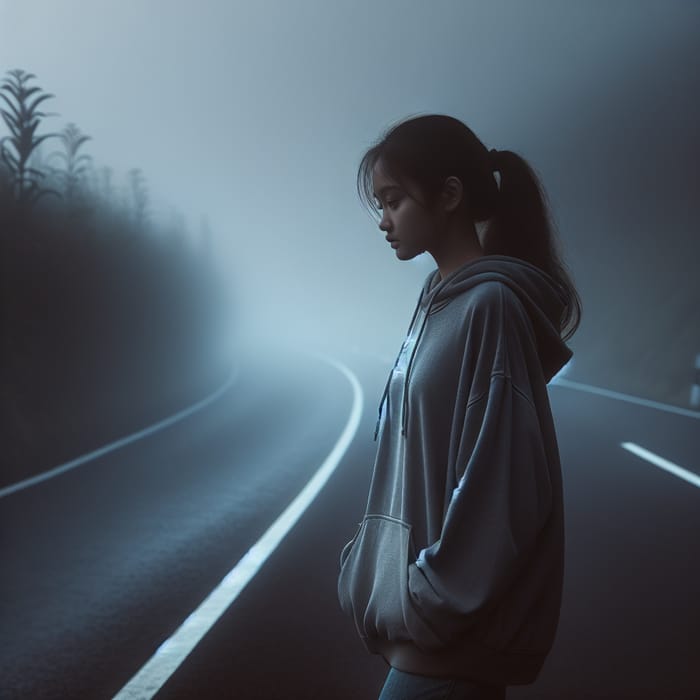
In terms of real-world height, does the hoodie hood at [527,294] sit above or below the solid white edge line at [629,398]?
above

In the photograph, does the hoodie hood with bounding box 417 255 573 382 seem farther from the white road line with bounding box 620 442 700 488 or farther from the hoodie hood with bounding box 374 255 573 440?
the white road line with bounding box 620 442 700 488

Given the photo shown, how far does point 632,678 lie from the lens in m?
4.11

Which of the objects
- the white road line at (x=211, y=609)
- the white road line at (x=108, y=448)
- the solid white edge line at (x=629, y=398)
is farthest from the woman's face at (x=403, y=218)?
the solid white edge line at (x=629, y=398)

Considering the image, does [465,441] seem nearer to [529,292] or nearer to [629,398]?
[529,292]

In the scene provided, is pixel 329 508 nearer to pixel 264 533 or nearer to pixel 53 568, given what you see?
pixel 264 533

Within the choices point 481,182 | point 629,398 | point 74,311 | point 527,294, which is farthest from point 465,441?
point 629,398

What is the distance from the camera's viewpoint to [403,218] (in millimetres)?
1962

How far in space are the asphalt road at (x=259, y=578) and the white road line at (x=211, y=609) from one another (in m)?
0.06

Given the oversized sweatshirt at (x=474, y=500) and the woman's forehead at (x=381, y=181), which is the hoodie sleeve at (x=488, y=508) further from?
the woman's forehead at (x=381, y=181)

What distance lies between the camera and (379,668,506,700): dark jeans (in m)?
1.74

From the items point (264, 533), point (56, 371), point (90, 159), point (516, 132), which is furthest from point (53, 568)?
point (516, 132)

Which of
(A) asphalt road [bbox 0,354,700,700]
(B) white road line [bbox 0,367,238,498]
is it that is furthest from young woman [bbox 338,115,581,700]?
(B) white road line [bbox 0,367,238,498]

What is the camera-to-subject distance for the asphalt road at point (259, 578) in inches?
162

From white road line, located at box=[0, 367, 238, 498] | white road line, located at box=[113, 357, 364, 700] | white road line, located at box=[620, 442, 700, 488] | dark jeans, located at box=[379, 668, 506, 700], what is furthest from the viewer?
white road line, located at box=[620, 442, 700, 488]
